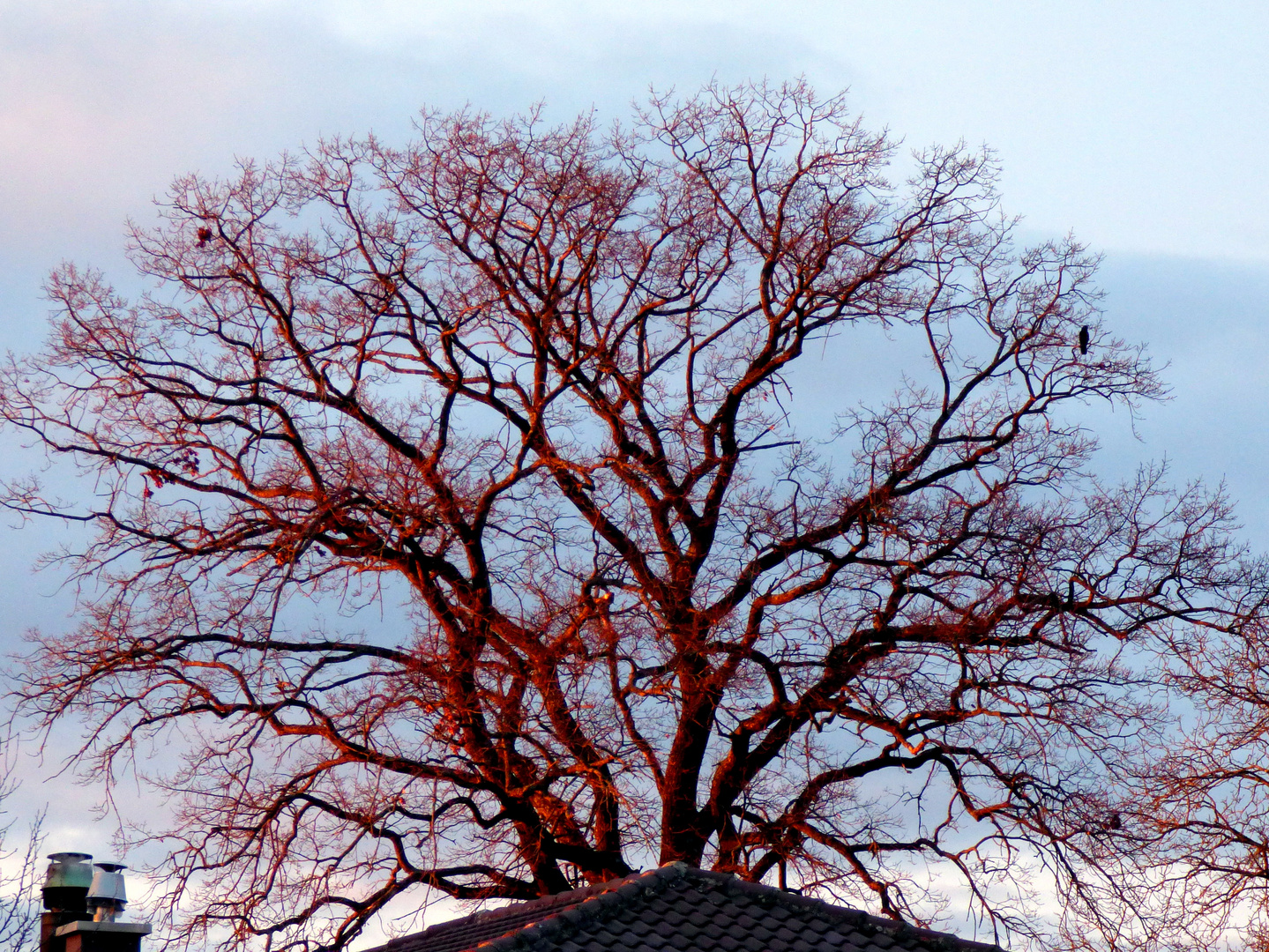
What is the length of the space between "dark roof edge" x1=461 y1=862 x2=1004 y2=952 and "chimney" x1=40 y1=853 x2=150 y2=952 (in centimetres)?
439

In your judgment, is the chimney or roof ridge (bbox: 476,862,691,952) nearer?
roof ridge (bbox: 476,862,691,952)

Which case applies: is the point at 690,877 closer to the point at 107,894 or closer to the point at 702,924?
the point at 702,924

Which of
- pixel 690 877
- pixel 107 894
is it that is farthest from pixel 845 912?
pixel 107 894

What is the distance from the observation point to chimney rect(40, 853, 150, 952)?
1297 centimetres

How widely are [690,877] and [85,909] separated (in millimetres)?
6733

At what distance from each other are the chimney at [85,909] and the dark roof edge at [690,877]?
4.39 m

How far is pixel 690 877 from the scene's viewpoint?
36.3 ft

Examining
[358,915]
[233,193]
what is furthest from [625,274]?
[358,915]

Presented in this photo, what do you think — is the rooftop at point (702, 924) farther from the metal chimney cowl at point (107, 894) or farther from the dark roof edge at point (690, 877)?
the metal chimney cowl at point (107, 894)

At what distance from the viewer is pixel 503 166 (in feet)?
56.1

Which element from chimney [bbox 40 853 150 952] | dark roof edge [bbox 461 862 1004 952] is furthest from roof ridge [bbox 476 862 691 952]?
chimney [bbox 40 853 150 952]

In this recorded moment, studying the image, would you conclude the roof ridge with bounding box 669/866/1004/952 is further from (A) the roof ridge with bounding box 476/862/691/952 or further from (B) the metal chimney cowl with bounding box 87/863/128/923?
(B) the metal chimney cowl with bounding box 87/863/128/923

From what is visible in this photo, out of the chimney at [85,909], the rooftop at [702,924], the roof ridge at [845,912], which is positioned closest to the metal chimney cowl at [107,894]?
the chimney at [85,909]

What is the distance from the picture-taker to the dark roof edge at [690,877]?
981 cm
